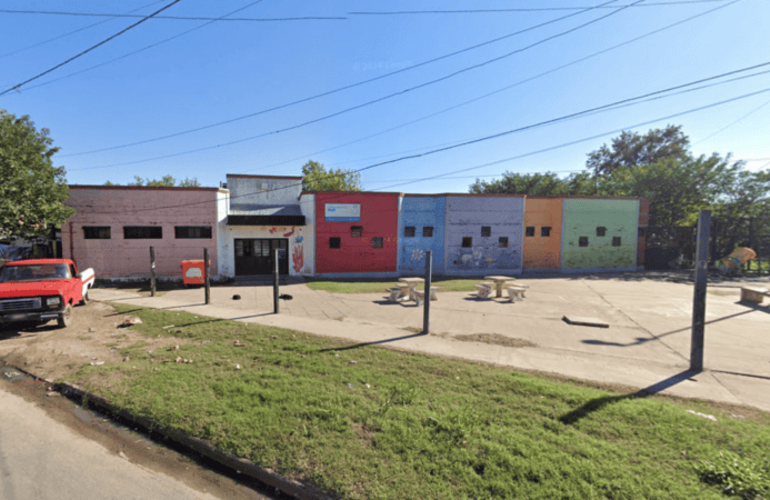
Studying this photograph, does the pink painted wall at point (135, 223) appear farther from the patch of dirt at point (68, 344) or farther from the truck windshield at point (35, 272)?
the patch of dirt at point (68, 344)

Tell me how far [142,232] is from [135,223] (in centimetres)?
59

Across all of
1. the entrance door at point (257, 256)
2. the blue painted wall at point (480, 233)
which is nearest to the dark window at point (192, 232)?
the entrance door at point (257, 256)

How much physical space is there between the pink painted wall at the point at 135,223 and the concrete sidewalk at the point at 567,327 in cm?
308

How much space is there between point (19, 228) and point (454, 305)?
1964cm

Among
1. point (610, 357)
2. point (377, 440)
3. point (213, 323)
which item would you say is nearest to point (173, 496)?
point (377, 440)

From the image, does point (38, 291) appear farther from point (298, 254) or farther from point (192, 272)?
point (298, 254)

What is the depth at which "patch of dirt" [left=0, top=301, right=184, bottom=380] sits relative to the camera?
238 inches

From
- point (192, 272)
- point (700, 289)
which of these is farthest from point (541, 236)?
point (192, 272)

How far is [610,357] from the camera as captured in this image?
6656 mm

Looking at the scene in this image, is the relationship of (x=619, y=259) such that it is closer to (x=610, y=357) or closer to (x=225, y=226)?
(x=610, y=357)

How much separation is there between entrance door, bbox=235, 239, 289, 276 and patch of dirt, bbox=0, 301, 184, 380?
30.2 feet

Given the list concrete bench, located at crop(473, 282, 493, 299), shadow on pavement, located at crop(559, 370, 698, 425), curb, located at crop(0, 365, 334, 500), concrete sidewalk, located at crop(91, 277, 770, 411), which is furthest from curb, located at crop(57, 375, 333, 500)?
concrete bench, located at crop(473, 282, 493, 299)

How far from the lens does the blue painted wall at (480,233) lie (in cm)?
2111

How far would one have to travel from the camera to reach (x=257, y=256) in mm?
18828
